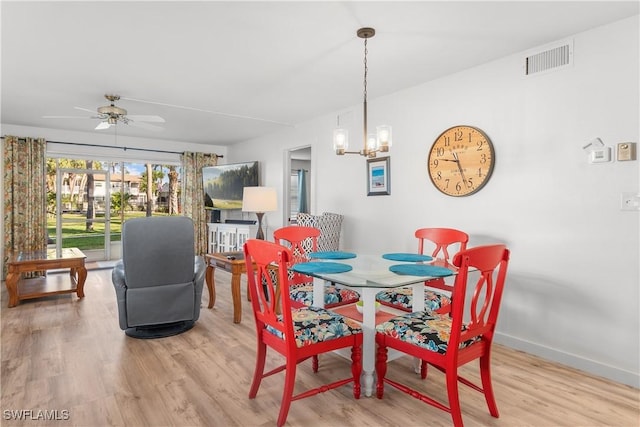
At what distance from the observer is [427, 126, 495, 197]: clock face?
3189 mm

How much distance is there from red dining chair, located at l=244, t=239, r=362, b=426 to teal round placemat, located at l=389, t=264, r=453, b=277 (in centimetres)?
42

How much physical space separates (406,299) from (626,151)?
173 cm

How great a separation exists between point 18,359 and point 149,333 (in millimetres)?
899

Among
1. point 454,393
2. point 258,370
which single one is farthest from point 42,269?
point 454,393

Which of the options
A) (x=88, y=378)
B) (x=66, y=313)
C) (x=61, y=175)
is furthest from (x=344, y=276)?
(x=61, y=175)

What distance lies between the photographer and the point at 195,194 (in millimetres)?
7242

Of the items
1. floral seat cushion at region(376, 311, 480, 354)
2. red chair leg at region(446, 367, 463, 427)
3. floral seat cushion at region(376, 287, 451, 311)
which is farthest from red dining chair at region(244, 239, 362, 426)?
floral seat cushion at region(376, 287, 451, 311)

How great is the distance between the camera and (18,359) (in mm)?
2742

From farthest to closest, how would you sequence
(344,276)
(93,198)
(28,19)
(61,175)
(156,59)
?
1. (93,198)
2. (61,175)
3. (156,59)
4. (28,19)
5. (344,276)

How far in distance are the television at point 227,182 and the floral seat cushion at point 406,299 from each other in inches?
166

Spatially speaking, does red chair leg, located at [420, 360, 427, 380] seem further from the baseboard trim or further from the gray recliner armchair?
the gray recliner armchair

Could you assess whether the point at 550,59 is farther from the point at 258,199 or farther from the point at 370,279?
the point at 258,199

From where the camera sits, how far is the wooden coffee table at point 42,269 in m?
4.13

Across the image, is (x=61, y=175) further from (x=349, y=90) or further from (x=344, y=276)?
(x=344, y=276)
